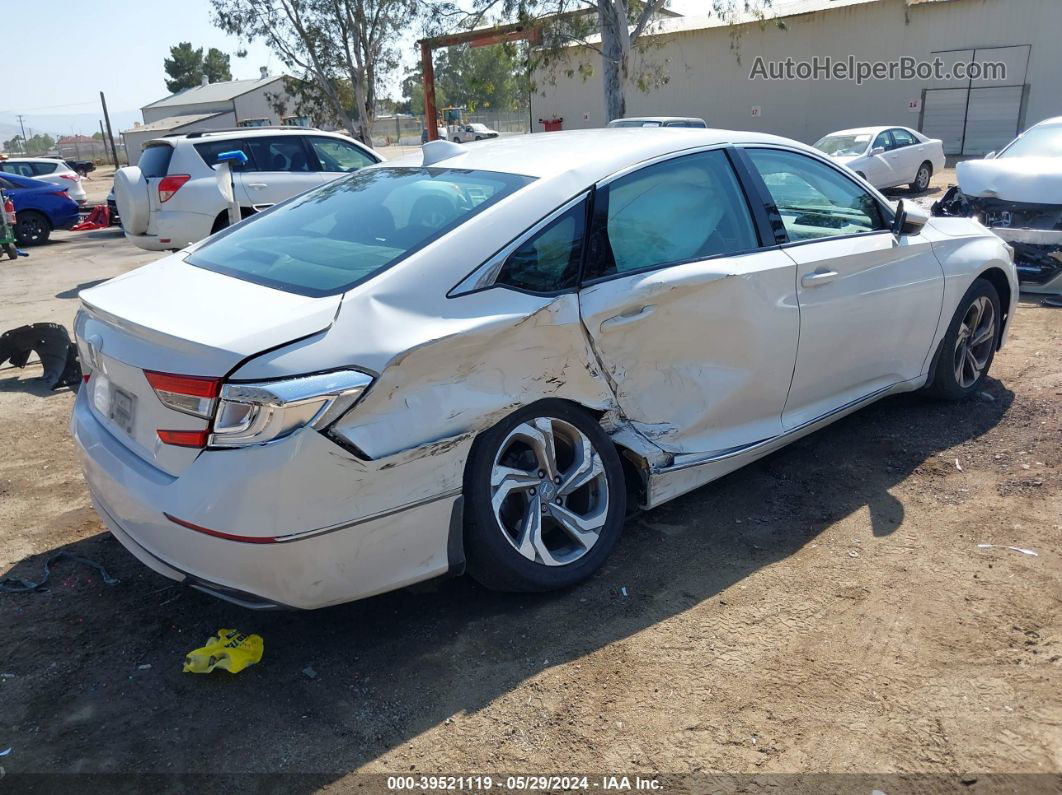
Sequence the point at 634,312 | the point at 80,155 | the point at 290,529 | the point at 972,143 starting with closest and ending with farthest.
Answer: the point at 290,529 < the point at 634,312 < the point at 972,143 < the point at 80,155

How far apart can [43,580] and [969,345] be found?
4914mm

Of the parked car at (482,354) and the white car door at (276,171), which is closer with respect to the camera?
the parked car at (482,354)

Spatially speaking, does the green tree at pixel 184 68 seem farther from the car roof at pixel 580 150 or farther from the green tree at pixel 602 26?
the car roof at pixel 580 150

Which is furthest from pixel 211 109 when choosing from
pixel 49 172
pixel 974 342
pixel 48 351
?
pixel 974 342

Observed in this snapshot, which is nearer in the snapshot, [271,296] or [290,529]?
[290,529]

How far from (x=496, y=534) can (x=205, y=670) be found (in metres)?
1.06

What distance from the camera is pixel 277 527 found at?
8.43ft

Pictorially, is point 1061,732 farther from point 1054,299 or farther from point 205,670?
point 1054,299

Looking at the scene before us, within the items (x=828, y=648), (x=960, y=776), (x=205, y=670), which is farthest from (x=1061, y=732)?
(x=205, y=670)

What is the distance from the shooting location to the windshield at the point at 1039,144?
8.66m

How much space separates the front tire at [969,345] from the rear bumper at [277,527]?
10.9 ft

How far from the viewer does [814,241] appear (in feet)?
13.3

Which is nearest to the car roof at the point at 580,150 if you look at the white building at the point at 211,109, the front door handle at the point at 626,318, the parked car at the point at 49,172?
the front door handle at the point at 626,318

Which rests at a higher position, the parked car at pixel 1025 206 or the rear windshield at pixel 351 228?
the rear windshield at pixel 351 228
